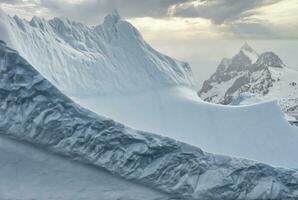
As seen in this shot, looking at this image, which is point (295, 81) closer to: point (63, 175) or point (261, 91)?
point (261, 91)

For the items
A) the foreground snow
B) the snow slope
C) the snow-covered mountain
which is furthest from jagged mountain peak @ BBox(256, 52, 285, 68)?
the snow slope

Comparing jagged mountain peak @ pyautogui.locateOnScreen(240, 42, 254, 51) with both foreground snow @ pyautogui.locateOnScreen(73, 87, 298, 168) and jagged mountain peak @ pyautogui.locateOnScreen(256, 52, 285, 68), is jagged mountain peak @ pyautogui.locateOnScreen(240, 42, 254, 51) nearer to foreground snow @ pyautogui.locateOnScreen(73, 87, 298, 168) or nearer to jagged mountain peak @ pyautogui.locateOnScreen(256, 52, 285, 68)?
jagged mountain peak @ pyautogui.locateOnScreen(256, 52, 285, 68)

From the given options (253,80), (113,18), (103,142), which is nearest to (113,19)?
(113,18)

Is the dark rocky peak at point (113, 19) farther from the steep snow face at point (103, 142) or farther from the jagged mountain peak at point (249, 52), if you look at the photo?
the jagged mountain peak at point (249, 52)

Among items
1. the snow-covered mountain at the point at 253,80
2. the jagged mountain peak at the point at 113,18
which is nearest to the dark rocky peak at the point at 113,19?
the jagged mountain peak at the point at 113,18

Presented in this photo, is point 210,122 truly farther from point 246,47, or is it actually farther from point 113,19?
point 246,47
